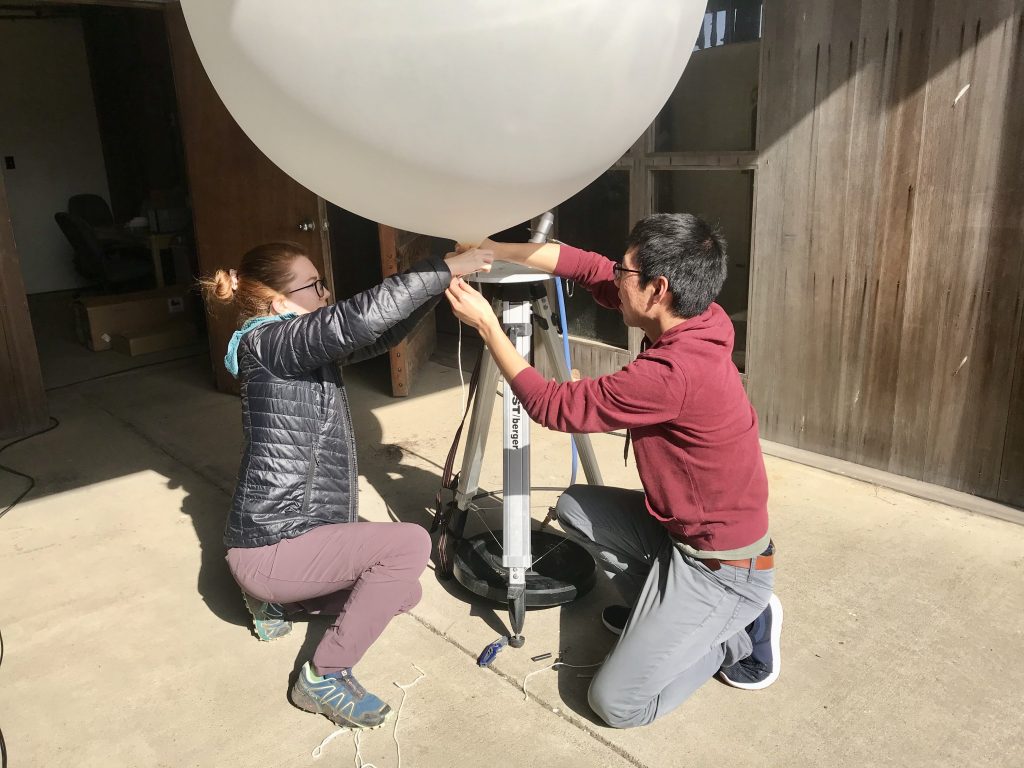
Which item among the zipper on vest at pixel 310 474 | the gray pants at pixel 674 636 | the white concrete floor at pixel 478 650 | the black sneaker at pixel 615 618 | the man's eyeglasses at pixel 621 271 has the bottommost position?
the white concrete floor at pixel 478 650

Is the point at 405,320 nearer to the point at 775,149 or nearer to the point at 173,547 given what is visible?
the point at 173,547

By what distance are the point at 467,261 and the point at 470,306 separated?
0.11 meters

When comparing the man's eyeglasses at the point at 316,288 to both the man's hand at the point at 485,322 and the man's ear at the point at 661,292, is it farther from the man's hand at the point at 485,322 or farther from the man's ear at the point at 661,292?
the man's ear at the point at 661,292

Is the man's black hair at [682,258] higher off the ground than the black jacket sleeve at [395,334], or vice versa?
the man's black hair at [682,258]

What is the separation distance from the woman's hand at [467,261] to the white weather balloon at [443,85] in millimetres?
304

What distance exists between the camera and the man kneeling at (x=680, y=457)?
1.72 m

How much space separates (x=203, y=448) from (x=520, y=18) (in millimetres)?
2880

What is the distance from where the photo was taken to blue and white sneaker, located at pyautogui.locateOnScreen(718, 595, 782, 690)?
1.94 metres

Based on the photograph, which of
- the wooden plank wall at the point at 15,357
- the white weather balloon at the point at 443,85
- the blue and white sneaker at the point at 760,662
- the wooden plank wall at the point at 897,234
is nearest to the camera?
the white weather balloon at the point at 443,85

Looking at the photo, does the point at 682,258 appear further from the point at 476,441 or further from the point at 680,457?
the point at 476,441

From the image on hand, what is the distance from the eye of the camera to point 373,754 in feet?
5.78

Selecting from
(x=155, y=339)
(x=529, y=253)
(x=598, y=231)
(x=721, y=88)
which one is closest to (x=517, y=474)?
(x=529, y=253)

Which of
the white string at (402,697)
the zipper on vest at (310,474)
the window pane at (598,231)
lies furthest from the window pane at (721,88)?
the white string at (402,697)

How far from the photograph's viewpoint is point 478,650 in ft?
6.95
